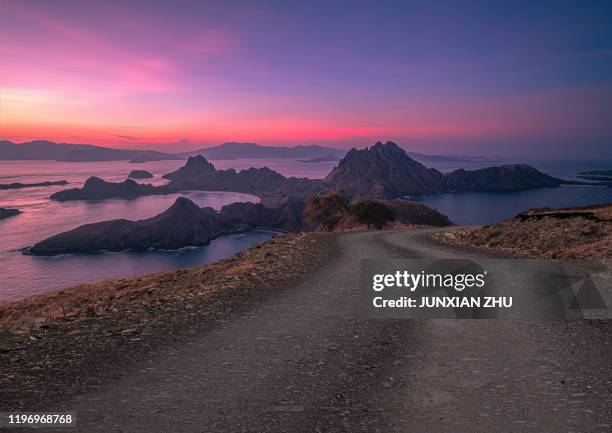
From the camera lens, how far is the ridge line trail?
6707mm

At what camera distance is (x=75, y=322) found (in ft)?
42.0

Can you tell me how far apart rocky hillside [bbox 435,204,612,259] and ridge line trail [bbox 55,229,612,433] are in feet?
47.6

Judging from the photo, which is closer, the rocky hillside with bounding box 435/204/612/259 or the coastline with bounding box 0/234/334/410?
the coastline with bounding box 0/234/334/410

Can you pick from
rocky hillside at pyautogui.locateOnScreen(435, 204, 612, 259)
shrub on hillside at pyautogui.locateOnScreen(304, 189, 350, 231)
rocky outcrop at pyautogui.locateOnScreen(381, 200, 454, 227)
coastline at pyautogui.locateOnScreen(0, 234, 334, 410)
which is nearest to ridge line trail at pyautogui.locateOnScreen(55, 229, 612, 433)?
coastline at pyautogui.locateOnScreen(0, 234, 334, 410)

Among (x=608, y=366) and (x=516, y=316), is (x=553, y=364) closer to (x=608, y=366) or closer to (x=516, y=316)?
(x=608, y=366)

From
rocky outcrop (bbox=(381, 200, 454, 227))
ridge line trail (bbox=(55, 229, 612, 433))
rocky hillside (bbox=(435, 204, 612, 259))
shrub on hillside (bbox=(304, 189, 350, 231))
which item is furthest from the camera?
rocky outcrop (bbox=(381, 200, 454, 227))

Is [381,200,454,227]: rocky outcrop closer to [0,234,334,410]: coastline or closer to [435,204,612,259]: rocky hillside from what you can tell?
[435,204,612,259]: rocky hillside

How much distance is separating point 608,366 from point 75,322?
15.7m

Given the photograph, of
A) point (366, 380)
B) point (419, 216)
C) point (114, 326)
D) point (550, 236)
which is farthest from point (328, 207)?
point (419, 216)

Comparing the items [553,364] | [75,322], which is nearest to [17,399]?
[75,322]

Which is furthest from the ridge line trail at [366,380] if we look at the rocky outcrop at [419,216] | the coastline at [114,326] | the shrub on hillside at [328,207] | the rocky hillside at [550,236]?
the rocky outcrop at [419,216]

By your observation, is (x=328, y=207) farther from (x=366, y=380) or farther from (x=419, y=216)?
(x=419, y=216)

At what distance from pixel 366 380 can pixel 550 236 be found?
26.2 metres

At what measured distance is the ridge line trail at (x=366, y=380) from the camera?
671 centimetres
